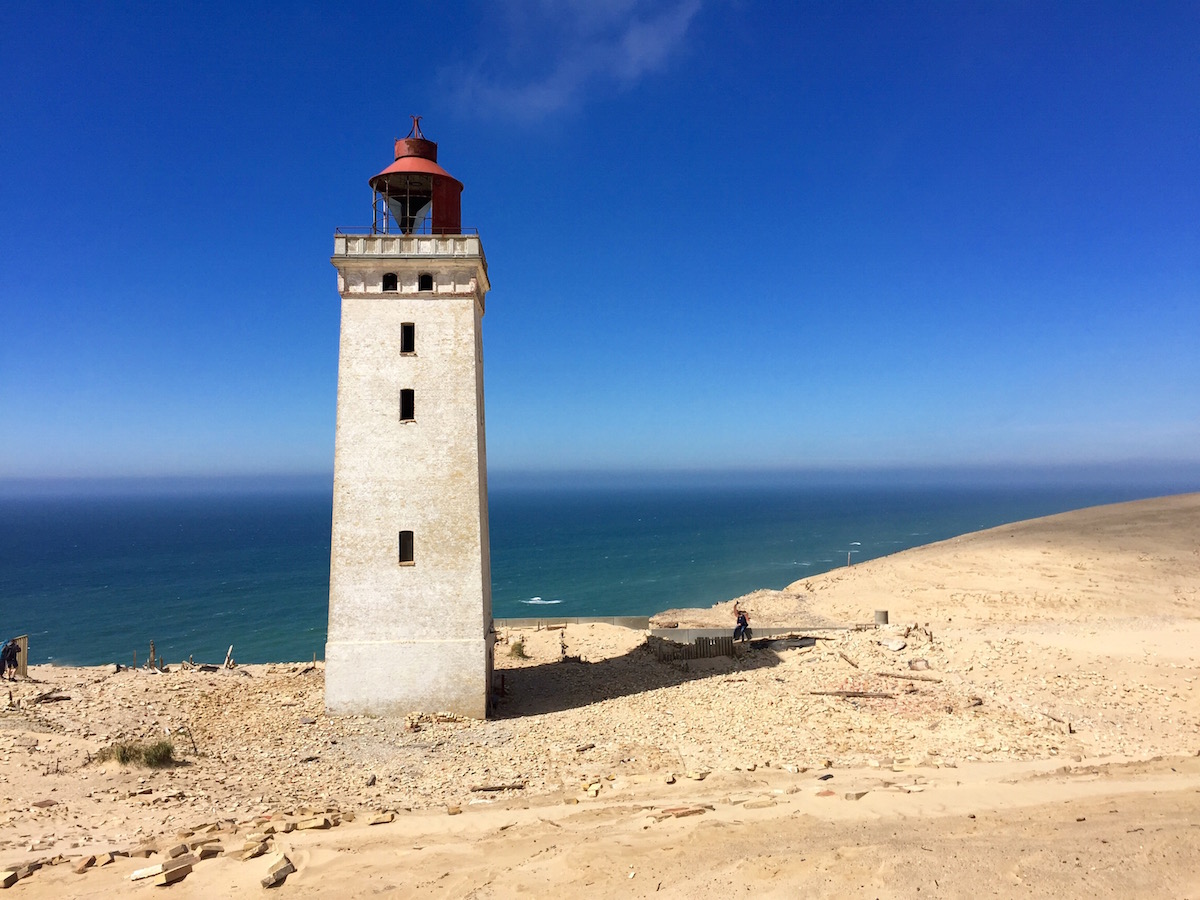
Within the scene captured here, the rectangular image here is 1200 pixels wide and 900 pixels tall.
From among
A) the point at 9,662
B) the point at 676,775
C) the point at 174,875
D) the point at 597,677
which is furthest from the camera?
the point at 597,677

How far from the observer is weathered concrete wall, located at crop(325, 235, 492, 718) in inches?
672

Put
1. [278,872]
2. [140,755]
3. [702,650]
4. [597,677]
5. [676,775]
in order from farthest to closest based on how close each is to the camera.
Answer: [702,650]
[597,677]
[140,755]
[676,775]
[278,872]

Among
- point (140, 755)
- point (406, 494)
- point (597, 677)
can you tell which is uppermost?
point (406, 494)

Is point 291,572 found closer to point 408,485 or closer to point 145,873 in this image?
point 408,485

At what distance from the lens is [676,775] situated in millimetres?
13094

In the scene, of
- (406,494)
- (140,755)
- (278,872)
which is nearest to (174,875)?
(278,872)

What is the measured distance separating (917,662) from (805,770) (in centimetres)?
848

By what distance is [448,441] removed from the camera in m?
17.4

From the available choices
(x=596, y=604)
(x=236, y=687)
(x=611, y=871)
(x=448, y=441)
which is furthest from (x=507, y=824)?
(x=596, y=604)

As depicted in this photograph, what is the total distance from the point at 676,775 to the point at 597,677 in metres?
7.80

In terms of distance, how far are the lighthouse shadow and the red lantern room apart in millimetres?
13124

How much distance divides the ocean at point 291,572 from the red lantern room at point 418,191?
34.8 m

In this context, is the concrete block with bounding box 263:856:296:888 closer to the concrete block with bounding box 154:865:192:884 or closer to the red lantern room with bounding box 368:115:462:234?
the concrete block with bounding box 154:865:192:884

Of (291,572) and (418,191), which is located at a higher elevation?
(418,191)
